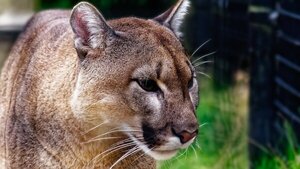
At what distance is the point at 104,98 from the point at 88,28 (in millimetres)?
368

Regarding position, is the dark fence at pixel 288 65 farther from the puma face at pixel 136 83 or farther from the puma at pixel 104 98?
the puma face at pixel 136 83

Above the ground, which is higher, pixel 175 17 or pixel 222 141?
pixel 175 17

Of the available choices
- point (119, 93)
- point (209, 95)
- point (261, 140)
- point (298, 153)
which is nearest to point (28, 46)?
point (119, 93)

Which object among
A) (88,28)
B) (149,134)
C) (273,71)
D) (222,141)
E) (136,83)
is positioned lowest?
(222,141)

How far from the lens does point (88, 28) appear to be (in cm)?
500

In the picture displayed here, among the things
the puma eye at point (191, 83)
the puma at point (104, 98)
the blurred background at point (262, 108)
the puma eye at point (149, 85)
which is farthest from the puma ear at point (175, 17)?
the blurred background at point (262, 108)

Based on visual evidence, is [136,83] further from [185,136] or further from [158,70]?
[185,136]

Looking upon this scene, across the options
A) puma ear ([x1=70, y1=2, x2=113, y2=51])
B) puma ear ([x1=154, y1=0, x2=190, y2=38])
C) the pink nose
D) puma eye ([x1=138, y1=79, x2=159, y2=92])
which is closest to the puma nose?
the pink nose

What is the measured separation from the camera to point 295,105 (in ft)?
25.5

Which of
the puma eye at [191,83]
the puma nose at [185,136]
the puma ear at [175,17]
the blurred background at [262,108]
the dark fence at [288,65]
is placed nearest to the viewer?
the puma nose at [185,136]

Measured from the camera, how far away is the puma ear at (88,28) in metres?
4.98

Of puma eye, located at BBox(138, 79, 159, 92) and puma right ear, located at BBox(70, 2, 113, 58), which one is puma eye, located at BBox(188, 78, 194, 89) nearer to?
puma eye, located at BBox(138, 79, 159, 92)

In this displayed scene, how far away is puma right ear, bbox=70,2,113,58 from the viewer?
4.98m

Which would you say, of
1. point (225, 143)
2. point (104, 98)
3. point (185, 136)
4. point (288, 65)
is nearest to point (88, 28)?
point (104, 98)
